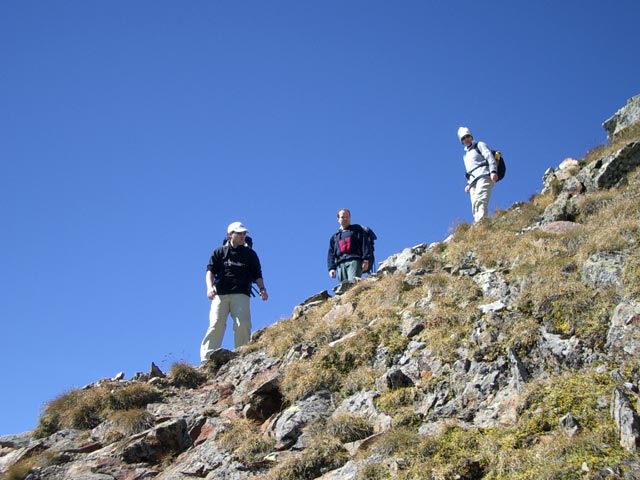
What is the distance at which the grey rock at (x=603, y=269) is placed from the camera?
28.7 feet

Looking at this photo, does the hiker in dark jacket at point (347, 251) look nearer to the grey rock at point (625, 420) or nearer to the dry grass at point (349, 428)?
the dry grass at point (349, 428)

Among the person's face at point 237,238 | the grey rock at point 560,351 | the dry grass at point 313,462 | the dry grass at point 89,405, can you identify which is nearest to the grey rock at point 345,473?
the dry grass at point 313,462

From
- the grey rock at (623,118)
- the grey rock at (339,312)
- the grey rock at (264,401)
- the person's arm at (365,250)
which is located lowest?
the grey rock at (264,401)

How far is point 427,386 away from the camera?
8484mm

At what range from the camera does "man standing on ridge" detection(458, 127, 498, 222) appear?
15828mm

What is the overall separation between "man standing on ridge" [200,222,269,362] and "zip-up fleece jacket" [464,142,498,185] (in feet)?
19.3

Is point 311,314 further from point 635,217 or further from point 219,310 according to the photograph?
point 635,217

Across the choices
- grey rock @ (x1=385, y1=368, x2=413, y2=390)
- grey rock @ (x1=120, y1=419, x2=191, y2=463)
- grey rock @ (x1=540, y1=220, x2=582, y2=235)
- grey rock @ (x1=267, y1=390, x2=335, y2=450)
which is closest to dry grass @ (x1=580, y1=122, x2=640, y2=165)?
grey rock @ (x1=540, y1=220, x2=582, y2=235)

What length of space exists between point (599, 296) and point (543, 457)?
3.08 meters

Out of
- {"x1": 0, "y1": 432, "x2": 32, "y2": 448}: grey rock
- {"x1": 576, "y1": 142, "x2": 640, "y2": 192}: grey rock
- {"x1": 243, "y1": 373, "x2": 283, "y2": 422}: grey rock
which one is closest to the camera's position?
{"x1": 243, "y1": 373, "x2": 283, "y2": 422}: grey rock

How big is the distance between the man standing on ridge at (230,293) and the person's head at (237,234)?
18 cm

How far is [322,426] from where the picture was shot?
8.44 meters

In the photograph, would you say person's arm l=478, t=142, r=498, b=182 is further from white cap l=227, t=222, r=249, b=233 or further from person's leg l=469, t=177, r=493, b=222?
white cap l=227, t=222, r=249, b=233

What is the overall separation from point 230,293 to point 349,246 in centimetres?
310
